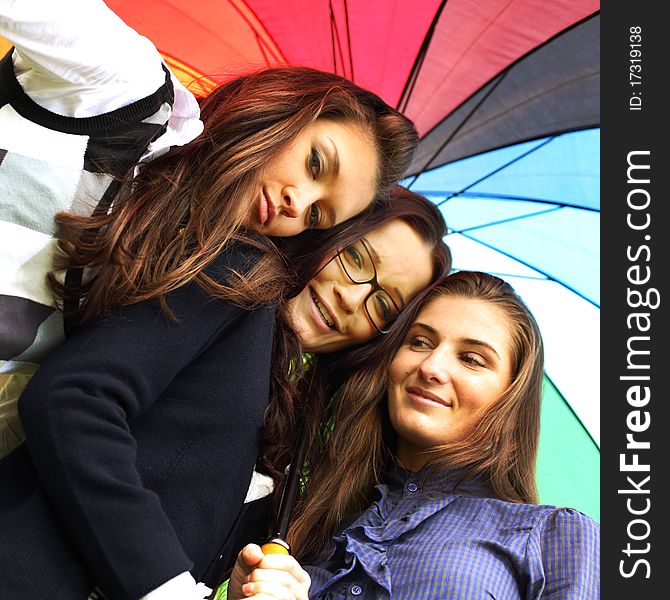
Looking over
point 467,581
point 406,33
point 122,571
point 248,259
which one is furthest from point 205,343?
point 406,33

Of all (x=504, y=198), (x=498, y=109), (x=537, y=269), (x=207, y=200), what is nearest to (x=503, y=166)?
(x=504, y=198)

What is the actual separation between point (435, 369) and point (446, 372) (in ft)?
0.15

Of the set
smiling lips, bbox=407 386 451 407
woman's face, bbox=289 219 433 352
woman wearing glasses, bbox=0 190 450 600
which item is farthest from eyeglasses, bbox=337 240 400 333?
smiling lips, bbox=407 386 451 407

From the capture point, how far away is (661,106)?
2.81 metres

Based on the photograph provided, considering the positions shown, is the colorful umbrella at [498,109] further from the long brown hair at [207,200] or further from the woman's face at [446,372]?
the woman's face at [446,372]

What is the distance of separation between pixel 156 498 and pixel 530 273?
5.88ft

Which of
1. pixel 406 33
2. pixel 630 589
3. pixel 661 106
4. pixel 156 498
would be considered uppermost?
pixel 406 33

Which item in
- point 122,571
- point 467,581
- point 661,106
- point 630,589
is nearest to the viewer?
point 122,571

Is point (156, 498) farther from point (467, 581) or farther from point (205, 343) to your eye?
point (467, 581)

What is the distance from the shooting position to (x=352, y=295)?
283 centimetres

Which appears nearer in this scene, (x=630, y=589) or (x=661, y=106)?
(x=630, y=589)

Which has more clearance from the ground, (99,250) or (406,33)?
(406,33)

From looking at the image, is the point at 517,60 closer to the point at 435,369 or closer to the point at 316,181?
the point at 316,181

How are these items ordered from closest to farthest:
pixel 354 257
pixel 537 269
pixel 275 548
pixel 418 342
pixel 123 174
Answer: pixel 123 174, pixel 275 548, pixel 354 257, pixel 418 342, pixel 537 269
